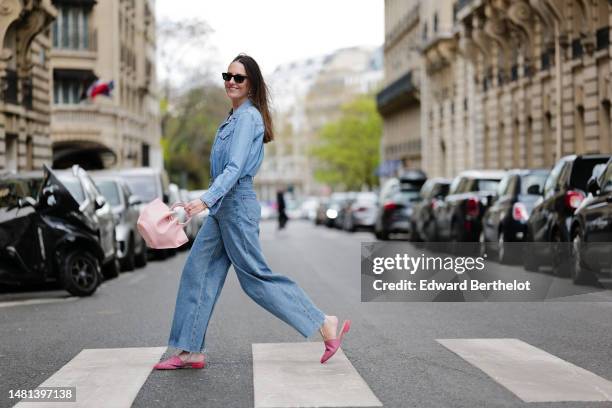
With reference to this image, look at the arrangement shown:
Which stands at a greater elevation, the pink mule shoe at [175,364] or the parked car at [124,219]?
the parked car at [124,219]

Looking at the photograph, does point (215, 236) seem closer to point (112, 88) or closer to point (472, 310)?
point (472, 310)

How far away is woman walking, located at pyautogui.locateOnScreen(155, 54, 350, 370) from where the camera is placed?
8516 mm

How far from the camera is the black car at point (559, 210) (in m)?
18.3

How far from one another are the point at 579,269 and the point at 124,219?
28.1ft

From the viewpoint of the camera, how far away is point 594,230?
53.3ft

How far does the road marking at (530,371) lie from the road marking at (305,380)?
0.86 meters

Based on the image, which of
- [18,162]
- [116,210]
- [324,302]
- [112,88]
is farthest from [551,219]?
[112,88]

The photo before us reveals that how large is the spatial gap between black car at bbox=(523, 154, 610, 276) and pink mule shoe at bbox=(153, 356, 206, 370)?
33.3ft

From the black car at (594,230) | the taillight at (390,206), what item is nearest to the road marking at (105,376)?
the black car at (594,230)

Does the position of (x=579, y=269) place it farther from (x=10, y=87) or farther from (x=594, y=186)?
(x=10, y=87)

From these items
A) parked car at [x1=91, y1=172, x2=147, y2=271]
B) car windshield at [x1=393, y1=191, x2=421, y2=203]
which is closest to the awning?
car windshield at [x1=393, y1=191, x2=421, y2=203]

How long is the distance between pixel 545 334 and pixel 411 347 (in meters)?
1.46

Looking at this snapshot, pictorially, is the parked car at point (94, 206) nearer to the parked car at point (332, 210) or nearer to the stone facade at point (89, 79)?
the stone facade at point (89, 79)

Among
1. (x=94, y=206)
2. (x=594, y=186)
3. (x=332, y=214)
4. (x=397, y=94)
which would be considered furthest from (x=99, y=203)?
(x=397, y=94)
